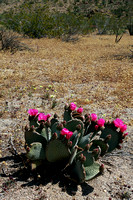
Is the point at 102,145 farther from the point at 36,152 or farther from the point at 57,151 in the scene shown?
the point at 36,152

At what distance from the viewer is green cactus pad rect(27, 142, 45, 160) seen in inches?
94.0

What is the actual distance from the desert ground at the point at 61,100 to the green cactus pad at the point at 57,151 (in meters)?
0.30

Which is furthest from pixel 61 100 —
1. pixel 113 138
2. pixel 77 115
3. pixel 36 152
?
pixel 36 152

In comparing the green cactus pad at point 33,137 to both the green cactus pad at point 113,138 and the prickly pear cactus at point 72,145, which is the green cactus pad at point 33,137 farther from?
the green cactus pad at point 113,138

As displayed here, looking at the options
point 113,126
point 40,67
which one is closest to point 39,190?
point 113,126

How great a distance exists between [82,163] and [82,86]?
14.1ft

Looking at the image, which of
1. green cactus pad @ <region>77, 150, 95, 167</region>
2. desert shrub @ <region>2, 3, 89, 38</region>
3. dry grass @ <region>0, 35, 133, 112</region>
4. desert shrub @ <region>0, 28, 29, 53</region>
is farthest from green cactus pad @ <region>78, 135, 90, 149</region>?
desert shrub @ <region>2, 3, 89, 38</region>

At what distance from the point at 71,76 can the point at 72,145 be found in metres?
4.96

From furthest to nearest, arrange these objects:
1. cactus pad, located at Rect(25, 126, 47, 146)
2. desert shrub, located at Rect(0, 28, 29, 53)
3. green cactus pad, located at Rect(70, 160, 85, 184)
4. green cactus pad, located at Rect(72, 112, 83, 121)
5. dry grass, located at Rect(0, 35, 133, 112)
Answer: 1. desert shrub, located at Rect(0, 28, 29, 53)
2. dry grass, located at Rect(0, 35, 133, 112)
3. green cactus pad, located at Rect(72, 112, 83, 121)
4. cactus pad, located at Rect(25, 126, 47, 146)
5. green cactus pad, located at Rect(70, 160, 85, 184)

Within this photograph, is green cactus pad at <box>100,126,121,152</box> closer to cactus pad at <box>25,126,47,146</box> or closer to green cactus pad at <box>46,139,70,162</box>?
green cactus pad at <box>46,139,70,162</box>

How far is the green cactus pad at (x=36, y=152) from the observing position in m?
2.39

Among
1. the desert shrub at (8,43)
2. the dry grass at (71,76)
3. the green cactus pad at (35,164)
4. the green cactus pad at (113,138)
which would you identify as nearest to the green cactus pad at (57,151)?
the green cactus pad at (35,164)

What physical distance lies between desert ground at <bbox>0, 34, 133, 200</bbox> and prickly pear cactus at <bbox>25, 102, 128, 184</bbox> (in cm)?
24

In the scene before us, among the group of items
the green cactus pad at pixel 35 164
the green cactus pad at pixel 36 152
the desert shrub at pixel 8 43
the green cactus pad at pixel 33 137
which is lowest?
the green cactus pad at pixel 35 164
